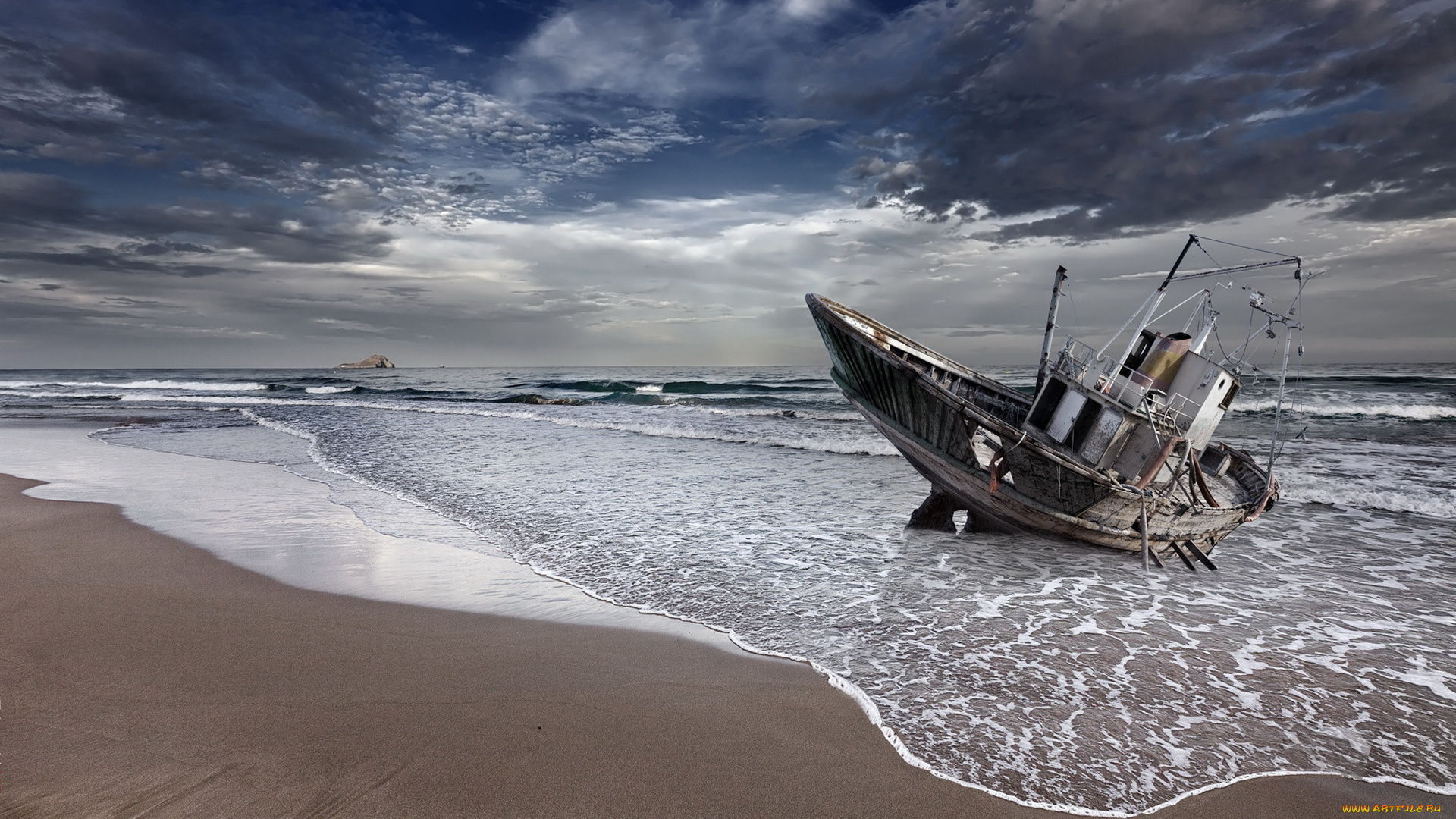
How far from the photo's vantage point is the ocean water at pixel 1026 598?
4.46 m

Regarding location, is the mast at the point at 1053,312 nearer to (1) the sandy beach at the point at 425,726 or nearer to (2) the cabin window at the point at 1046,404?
(2) the cabin window at the point at 1046,404

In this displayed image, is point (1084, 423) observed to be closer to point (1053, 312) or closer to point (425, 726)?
point (1053, 312)

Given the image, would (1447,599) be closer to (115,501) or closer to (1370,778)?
(1370,778)

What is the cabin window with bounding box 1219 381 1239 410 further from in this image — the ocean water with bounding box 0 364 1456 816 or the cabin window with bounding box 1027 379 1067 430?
the cabin window with bounding box 1027 379 1067 430

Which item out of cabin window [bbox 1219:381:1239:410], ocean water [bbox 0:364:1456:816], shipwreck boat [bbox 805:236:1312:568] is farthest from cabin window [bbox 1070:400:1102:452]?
cabin window [bbox 1219:381:1239:410]

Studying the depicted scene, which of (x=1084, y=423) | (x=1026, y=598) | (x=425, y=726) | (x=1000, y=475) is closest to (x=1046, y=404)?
(x=1084, y=423)

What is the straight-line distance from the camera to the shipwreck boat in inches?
355

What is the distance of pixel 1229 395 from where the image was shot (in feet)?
33.9

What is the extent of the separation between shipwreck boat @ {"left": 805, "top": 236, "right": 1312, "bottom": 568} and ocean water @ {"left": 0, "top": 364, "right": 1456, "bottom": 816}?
24.0 inches

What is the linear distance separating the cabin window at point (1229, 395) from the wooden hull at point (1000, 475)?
136 centimetres

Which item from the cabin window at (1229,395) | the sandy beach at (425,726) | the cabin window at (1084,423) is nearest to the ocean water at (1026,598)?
the sandy beach at (425,726)

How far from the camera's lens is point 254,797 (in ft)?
11.5

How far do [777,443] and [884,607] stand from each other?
1497 centimetres

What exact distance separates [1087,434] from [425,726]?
9267 millimetres
